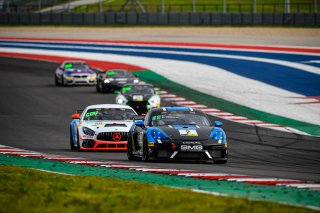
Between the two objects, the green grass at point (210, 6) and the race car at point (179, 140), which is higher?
the green grass at point (210, 6)

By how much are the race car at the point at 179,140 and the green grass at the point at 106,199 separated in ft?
13.3

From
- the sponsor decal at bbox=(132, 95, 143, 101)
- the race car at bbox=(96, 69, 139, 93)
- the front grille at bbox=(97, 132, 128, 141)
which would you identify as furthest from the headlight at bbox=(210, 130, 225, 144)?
the race car at bbox=(96, 69, 139, 93)

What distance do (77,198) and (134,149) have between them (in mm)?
7612

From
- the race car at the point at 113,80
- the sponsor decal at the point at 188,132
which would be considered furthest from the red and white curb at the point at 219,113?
the sponsor decal at the point at 188,132

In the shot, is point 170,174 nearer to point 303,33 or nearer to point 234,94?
point 234,94

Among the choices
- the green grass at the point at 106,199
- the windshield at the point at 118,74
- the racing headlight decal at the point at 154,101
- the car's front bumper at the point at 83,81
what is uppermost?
the green grass at the point at 106,199

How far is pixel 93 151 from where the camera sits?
21.3 m

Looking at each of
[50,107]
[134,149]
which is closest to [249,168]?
[134,149]

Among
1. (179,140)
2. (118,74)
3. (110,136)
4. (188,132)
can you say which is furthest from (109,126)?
(118,74)

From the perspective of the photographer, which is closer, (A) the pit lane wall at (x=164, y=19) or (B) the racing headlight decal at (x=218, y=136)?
(B) the racing headlight decal at (x=218, y=136)

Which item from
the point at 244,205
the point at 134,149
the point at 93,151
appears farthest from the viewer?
the point at 93,151

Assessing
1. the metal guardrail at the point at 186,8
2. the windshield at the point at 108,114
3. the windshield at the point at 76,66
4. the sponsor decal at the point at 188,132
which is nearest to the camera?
the sponsor decal at the point at 188,132

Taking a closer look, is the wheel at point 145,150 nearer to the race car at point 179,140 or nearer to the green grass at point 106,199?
the race car at point 179,140

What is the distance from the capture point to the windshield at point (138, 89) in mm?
33688
